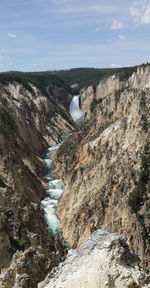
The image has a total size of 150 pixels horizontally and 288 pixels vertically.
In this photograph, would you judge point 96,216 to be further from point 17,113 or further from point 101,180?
point 17,113

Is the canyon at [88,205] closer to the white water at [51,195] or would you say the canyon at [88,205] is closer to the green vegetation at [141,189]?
the green vegetation at [141,189]

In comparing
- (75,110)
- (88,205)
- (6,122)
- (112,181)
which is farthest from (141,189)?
(75,110)

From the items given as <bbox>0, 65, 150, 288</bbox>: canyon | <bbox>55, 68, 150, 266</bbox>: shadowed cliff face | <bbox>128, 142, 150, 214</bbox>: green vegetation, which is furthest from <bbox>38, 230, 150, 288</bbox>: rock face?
<bbox>128, 142, 150, 214</bbox>: green vegetation

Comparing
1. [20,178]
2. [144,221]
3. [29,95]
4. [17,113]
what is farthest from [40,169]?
[29,95]

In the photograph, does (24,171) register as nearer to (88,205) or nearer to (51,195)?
(51,195)

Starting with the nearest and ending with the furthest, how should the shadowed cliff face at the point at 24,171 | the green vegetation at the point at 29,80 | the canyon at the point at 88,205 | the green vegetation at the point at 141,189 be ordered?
the canyon at the point at 88,205, the shadowed cliff face at the point at 24,171, the green vegetation at the point at 141,189, the green vegetation at the point at 29,80

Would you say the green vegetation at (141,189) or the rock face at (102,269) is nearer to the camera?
the rock face at (102,269)

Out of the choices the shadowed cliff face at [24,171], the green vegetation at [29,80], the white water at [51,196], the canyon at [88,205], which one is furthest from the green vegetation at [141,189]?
the green vegetation at [29,80]

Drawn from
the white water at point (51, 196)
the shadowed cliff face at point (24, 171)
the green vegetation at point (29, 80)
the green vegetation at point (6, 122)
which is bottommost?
the white water at point (51, 196)
